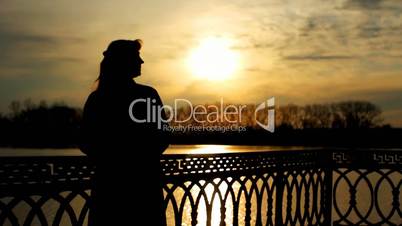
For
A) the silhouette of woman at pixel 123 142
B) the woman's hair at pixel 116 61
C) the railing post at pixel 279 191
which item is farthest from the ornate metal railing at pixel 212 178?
the woman's hair at pixel 116 61

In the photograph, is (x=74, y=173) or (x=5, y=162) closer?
(x=5, y=162)

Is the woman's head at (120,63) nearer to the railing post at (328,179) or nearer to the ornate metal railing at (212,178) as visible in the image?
the ornate metal railing at (212,178)

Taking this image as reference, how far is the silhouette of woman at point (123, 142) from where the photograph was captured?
401 centimetres

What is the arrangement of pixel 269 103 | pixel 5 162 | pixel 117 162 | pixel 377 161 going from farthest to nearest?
pixel 269 103 → pixel 377 161 → pixel 5 162 → pixel 117 162

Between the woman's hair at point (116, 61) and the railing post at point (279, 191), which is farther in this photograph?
the railing post at point (279, 191)

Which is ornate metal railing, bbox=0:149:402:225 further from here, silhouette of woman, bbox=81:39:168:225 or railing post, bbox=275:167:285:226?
silhouette of woman, bbox=81:39:168:225

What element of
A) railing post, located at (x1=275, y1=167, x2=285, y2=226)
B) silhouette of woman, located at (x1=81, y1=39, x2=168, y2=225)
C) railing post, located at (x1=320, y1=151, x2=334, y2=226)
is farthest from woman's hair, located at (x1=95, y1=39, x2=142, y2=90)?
railing post, located at (x1=320, y1=151, x2=334, y2=226)

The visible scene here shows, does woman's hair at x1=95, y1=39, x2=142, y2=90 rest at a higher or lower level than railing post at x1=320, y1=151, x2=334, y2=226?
higher

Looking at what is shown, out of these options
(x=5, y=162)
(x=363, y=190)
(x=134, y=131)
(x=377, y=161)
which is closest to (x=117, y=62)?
(x=134, y=131)

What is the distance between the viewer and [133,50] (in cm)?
405

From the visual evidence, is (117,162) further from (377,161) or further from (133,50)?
(377,161)

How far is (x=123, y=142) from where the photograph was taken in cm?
408

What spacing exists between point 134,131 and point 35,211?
3.84 feet

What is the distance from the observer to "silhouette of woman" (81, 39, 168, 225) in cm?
401
